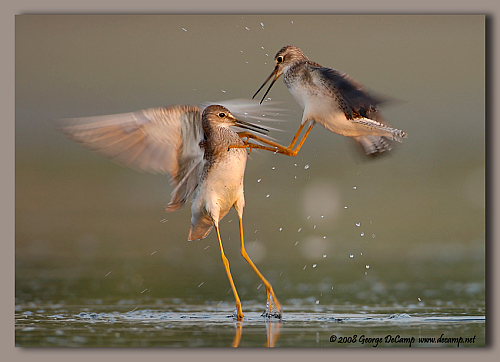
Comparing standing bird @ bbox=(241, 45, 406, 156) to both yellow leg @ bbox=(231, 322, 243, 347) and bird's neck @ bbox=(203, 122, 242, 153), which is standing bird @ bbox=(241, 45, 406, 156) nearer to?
bird's neck @ bbox=(203, 122, 242, 153)

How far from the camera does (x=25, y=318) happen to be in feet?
24.8

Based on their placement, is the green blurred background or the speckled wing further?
the green blurred background

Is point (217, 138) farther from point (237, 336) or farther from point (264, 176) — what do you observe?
point (264, 176)

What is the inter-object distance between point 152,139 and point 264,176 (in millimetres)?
4407

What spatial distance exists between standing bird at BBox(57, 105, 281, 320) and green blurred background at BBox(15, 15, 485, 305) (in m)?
0.69

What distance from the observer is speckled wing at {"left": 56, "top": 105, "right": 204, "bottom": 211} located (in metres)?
7.53

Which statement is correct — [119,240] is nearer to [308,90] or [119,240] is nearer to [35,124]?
[35,124]

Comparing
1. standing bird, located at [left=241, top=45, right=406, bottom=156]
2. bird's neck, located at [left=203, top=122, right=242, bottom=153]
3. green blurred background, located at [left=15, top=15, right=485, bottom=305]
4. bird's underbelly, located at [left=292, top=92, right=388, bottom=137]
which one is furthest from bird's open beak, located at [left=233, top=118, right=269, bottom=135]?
bird's underbelly, located at [left=292, top=92, right=388, bottom=137]

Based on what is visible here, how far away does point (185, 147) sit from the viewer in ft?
25.8

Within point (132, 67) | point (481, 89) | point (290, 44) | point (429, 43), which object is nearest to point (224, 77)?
point (132, 67)

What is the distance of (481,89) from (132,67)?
4025mm

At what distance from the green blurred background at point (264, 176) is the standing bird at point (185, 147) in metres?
0.69

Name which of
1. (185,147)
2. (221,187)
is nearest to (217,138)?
(185,147)

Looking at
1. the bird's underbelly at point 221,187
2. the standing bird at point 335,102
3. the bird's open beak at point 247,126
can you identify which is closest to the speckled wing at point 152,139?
the bird's underbelly at point 221,187
